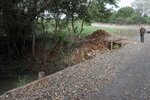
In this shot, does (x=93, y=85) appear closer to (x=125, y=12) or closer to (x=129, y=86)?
(x=129, y=86)

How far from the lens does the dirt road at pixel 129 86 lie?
6420 mm

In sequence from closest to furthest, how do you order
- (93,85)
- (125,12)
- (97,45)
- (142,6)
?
(93,85), (97,45), (125,12), (142,6)

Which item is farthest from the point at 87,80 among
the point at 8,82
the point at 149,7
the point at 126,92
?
the point at 149,7

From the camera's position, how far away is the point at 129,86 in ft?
24.2

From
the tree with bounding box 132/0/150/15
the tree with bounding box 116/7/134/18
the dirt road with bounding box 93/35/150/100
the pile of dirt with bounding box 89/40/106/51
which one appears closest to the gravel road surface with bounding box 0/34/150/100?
the dirt road with bounding box 93/35/150/100

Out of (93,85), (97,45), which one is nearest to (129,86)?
(93,85)

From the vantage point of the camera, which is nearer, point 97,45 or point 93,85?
point 93,85

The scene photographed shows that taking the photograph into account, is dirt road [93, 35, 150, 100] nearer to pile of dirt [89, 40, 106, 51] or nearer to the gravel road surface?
the gravel road surface

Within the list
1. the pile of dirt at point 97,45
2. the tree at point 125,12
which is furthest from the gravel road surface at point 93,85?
the tree at point 125,12

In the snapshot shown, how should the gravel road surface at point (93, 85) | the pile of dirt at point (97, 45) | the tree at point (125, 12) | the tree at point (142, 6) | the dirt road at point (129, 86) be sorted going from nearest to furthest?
the dirt road at point (129, 86) < the gravel road surface at point (93, 85) < the pile of dirt at point (97, 45) < the tree at point (125, 12) < the tree at point (142, 6)

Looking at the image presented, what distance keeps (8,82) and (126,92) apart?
26.7 feet

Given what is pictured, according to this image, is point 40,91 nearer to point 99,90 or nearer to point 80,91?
point 80,91

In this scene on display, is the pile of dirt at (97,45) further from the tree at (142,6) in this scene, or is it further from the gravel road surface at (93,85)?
the tree at (142,6)

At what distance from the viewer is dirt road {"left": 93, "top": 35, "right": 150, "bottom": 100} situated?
21.1 ft
